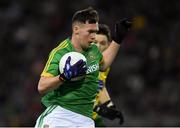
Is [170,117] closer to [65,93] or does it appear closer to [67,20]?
[67,20]

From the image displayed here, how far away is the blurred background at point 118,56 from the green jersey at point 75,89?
5.08 meters

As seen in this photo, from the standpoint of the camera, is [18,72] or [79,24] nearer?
[79,24]

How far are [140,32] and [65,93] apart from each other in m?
7.34

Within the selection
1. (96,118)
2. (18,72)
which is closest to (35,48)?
(18,72)

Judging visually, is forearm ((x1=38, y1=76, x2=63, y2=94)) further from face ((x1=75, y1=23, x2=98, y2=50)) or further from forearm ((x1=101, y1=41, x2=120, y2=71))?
forearm ((x1=101, y1=41, x2=120, y2=71))

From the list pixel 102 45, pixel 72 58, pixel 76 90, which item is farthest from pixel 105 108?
pixel 72 58

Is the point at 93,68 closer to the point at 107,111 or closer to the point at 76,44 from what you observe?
the point at 76,44

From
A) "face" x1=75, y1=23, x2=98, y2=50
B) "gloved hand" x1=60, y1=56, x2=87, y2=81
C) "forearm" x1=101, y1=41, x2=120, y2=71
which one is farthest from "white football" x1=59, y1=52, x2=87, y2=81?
"forearm" x1=101, y1=41, x2=120, y2=71

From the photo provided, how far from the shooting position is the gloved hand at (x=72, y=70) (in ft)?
20.1

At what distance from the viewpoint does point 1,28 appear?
49.4 feet

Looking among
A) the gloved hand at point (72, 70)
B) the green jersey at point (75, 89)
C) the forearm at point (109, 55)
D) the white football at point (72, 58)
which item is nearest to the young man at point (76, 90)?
the green jersey at point (75, 89)

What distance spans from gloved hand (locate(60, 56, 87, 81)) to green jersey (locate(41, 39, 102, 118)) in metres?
0.23

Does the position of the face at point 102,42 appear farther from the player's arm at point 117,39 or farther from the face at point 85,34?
the face at point 85,34

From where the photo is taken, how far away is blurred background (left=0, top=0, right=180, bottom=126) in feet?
41.3
